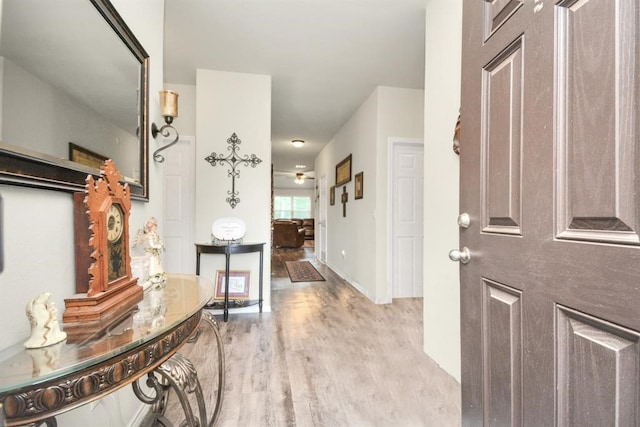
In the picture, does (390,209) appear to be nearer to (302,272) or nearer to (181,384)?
(302,272)

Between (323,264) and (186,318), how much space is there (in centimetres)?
535

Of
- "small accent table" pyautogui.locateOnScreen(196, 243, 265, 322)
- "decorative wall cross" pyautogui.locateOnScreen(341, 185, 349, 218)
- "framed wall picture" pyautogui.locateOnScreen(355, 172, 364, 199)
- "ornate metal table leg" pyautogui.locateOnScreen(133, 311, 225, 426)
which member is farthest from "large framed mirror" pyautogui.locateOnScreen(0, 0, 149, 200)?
"decorative wall cross" pyautogui.locateOnScreen(341, 185, 349, 218)

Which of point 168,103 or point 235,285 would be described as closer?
point 168,103

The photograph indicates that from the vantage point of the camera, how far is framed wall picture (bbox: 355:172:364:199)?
13.0 feet

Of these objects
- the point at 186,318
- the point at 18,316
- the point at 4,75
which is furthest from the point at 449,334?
the point at 4,75

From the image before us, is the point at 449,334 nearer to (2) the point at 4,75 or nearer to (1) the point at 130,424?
(1) the point at 130,424

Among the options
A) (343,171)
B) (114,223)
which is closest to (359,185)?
(343,171)

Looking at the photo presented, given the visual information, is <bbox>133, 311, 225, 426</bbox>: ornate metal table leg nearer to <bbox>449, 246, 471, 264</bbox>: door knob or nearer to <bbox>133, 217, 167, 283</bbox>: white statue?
<bbox>133, 217, 167, 283</bbox>: white statue

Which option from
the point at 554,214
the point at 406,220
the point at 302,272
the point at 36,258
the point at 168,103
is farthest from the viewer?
the point at 302,272

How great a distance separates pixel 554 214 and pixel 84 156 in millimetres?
1354

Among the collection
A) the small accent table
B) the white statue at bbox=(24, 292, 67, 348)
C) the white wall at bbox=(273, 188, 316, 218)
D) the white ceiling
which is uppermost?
the white ceiling

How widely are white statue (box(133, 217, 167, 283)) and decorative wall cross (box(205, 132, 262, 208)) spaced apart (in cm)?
182

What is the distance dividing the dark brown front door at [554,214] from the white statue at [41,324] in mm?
1096

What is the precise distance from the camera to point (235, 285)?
9.93ft
